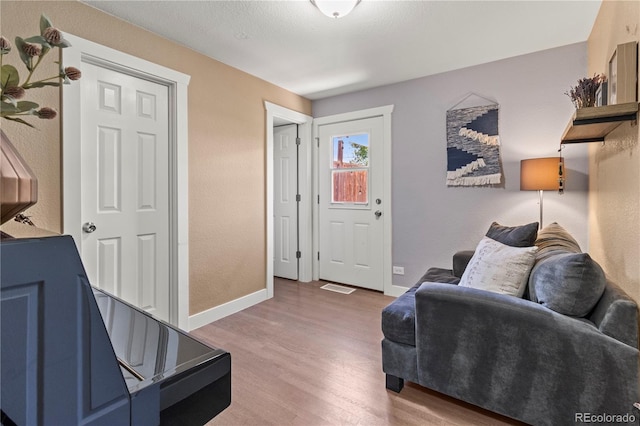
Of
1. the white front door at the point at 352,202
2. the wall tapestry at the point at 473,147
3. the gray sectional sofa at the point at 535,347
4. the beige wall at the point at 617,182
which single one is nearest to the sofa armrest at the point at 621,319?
the gray sectional sofa at the point at 535,347

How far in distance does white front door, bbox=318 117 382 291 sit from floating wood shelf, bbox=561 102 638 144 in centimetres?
201

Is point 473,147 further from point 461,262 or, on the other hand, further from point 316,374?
point 316,374

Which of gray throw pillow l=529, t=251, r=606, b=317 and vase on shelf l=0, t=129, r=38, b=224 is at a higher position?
vase on shelf l=0, t=129, r=38, b=224

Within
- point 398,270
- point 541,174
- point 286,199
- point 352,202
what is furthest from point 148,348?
point 286,199

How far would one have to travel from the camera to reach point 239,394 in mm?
1824

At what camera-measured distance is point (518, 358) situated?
57.1 inches

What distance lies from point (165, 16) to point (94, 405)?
8.33ft

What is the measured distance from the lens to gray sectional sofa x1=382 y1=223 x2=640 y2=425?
1.29m

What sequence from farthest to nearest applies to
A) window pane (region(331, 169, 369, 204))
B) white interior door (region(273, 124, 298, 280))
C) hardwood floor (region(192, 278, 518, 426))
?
1. white interior door (region(273, 124, 298, 280))
2. window pane (region(331, 169, 369, 204))
3. hardwood floor (region(192, 278, 518, 426))

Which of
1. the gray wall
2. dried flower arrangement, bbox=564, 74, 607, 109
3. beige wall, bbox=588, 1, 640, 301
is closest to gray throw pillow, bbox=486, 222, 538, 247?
beige wall, bbox=588, 1, 640, 301

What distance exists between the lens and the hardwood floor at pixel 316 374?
1642 mm

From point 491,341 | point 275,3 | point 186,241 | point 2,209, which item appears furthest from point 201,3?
point 491,341

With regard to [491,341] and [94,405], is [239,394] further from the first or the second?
[94,405]

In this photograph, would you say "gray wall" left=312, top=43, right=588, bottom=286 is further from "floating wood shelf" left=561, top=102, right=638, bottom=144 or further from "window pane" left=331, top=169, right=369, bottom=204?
"floating wood shelf" left=561, top=102, right=638, bottom=144
